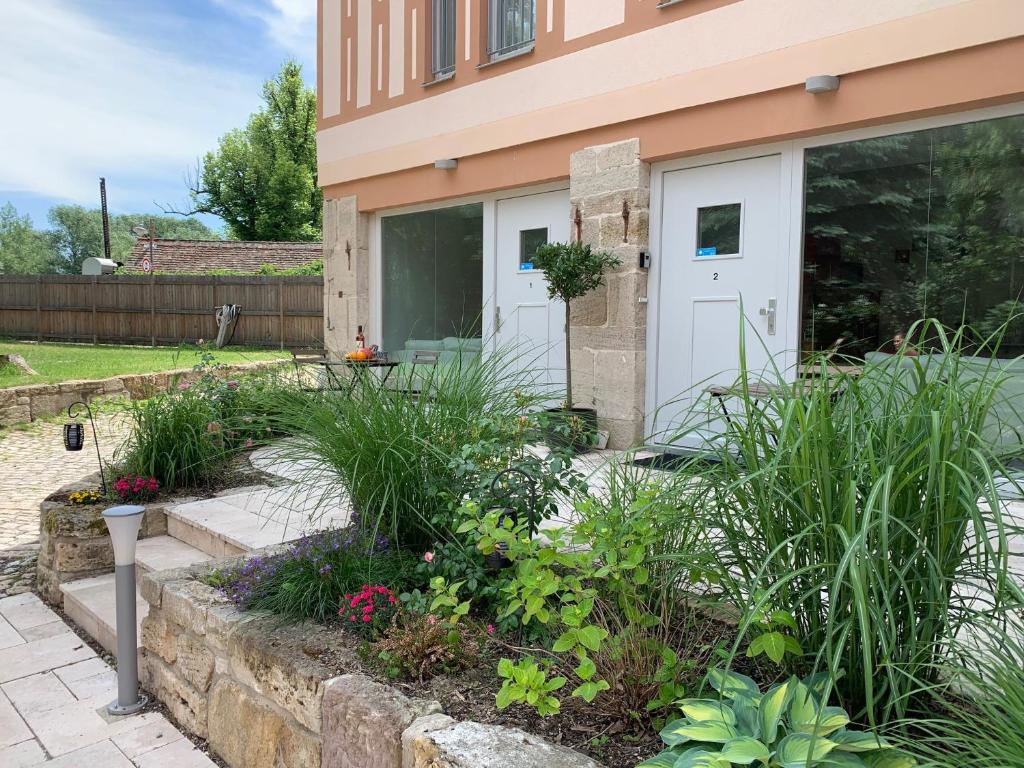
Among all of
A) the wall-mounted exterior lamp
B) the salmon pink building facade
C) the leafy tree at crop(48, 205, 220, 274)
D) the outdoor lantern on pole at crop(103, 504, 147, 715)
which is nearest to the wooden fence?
the salmon pink building facade

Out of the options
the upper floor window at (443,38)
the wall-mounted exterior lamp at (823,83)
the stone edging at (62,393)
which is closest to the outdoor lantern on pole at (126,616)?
the wall-mounted exterior lamp at (823,83)

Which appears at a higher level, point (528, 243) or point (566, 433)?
point (528, 243)

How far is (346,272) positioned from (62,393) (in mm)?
3723

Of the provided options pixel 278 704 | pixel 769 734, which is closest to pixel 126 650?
pixel 278 704

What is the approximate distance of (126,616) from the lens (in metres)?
2.72

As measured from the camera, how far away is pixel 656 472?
82.8 inches

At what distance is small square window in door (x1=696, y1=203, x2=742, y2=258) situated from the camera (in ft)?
16.4

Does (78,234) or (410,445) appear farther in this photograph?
(78,234)

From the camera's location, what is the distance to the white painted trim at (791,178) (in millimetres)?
4137

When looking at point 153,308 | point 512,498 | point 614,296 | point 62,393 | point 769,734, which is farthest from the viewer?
point 153,308

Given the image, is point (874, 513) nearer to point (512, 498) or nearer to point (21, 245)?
point (512, 498)

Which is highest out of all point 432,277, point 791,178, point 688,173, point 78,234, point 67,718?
point 78,234

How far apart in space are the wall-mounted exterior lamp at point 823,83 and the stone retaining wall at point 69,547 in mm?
4247

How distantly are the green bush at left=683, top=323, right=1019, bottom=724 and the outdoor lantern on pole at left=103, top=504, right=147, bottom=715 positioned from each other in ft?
6.68
